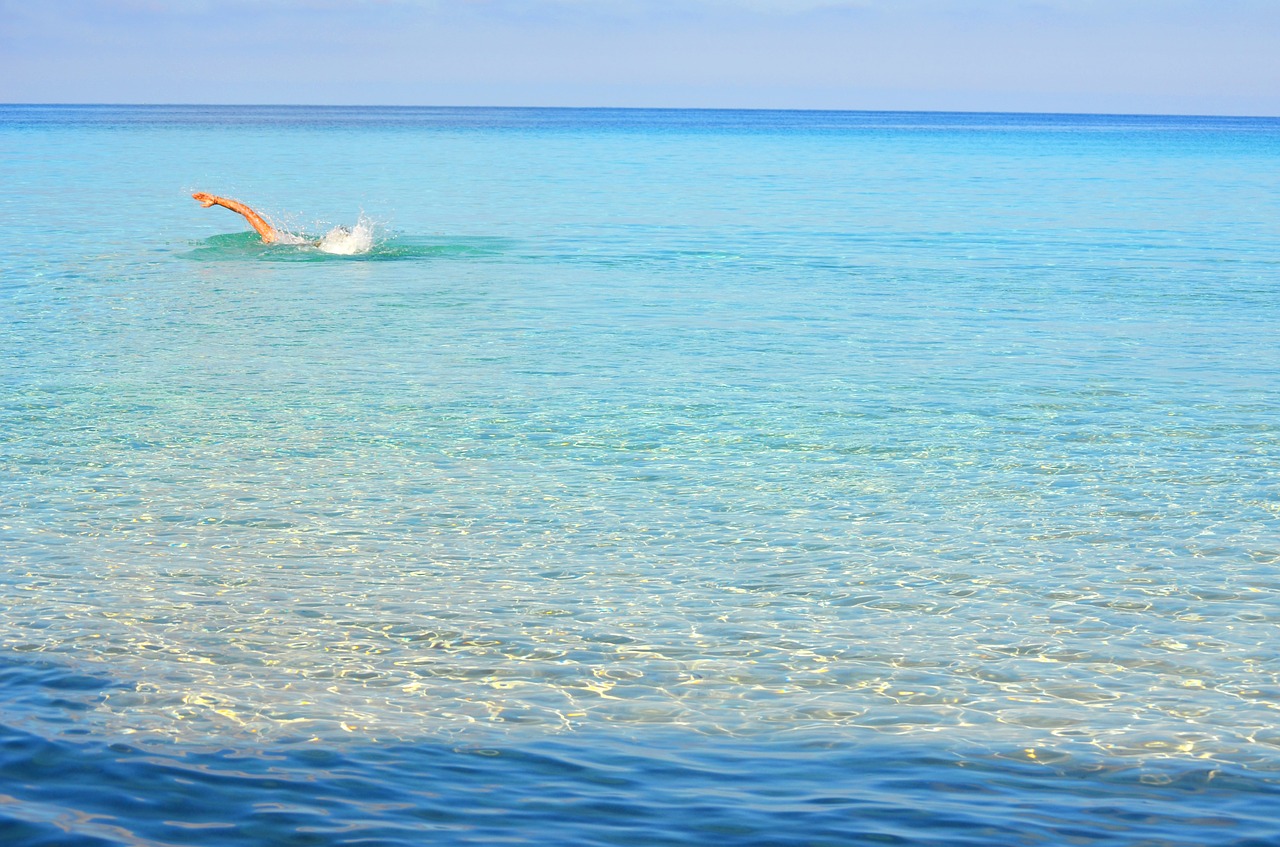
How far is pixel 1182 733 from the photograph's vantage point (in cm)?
663

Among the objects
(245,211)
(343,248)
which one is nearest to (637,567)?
(245,211)

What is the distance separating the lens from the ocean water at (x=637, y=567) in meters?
6.00

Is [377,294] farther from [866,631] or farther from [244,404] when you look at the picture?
[866,631]

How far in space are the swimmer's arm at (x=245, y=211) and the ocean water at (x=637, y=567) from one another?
5.63 ft

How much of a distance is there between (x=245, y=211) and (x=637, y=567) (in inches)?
742

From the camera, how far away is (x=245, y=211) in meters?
25.6

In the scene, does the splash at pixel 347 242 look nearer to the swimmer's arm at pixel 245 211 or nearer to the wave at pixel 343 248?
the wave at pixel 343 248

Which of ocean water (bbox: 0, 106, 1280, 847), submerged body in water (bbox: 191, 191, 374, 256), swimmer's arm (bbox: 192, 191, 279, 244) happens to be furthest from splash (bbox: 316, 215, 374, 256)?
ocean water (bbox: 0, 106, 1280, 847)

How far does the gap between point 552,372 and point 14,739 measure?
9.75m

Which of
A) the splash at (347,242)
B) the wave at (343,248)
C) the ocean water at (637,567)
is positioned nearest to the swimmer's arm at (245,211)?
the wave at (343,248)

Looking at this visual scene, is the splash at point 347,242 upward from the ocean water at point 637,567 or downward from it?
upward

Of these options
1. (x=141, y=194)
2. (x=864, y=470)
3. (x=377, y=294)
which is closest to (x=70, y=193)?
(x=141, y=194)

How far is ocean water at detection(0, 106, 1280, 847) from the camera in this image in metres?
6.00

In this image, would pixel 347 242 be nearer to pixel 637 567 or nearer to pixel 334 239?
pixel 334 239
